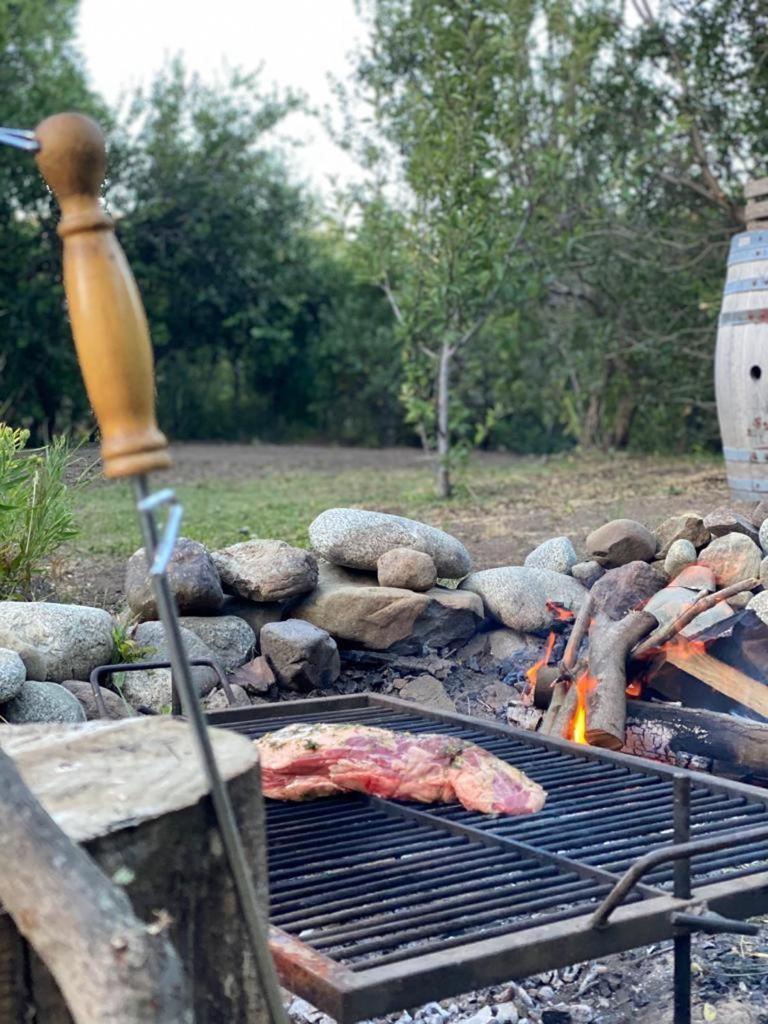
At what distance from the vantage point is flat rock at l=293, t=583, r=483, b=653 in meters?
4.87

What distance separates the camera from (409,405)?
31.0 ft

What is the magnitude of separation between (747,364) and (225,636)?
397 centimetres

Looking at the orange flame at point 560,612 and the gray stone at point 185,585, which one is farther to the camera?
the orange flame at point 560,612

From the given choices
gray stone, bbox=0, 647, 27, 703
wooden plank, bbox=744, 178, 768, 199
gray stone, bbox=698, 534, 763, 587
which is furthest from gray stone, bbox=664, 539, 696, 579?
wooden plank, bbox=744, 178, 768, 199

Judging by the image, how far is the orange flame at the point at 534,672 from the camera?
450 centimetres

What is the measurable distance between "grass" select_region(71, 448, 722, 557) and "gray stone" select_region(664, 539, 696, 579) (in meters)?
1.83

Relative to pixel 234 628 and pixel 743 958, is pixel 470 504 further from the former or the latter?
pixel 743 958

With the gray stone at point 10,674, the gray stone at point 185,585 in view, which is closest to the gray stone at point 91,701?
the gray stone at point 10,674

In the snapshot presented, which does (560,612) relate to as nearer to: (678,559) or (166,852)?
(678,559)

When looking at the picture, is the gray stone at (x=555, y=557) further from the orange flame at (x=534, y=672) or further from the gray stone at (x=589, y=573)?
the orange flame at (x=534, y=672)

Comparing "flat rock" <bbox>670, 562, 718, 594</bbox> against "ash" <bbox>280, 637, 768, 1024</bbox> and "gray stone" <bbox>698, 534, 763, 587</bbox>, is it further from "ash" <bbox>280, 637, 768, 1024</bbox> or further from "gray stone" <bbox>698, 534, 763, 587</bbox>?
"ash" <bbox>280, 637, 768, 1024</bbox>

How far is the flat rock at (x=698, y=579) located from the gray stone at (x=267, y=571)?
1435mm

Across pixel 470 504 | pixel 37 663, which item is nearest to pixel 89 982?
pixel 37 663

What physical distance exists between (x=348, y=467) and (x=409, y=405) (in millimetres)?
3854
